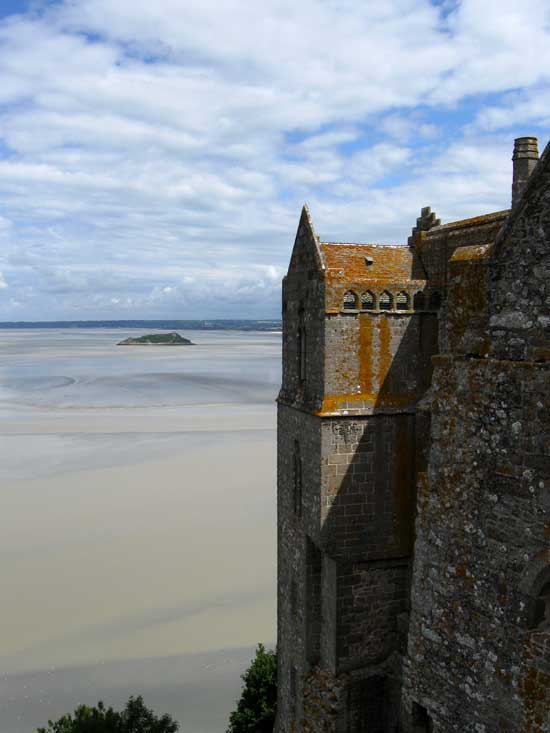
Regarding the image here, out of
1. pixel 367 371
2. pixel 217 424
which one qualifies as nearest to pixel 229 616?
pixel 367 371

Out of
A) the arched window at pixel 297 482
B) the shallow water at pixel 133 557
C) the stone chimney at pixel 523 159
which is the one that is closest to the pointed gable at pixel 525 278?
the stone chimney at pixel 523 159

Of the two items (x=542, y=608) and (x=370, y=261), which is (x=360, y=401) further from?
(x=542, y=608)

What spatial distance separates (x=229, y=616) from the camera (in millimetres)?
23469

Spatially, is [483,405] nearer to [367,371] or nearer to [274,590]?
[367,371]

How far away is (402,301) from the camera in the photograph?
13.6m

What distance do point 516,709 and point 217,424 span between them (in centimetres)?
5068

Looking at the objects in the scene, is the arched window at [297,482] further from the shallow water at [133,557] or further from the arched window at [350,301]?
the shallow water at [133,557]

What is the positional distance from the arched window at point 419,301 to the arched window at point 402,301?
18cm

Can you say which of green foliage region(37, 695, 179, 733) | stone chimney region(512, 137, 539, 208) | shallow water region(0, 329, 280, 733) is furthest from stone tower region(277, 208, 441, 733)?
shallow water region(0, 329, 280, 733)

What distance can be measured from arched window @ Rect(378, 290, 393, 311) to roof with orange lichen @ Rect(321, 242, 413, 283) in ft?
0.93

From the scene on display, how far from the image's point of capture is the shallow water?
20.0 m

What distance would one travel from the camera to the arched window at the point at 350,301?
13.2 metres

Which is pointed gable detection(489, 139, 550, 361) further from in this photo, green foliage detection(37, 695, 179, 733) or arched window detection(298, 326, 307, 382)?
green foliage detection(37, 695, 179, 733)

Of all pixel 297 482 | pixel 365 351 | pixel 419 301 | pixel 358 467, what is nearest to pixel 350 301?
pixel 365 351
